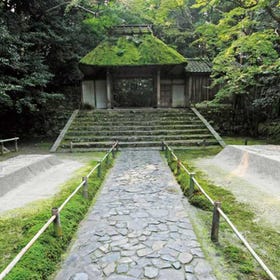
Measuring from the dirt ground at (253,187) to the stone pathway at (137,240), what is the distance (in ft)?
3.99

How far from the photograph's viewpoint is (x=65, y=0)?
48.0ft

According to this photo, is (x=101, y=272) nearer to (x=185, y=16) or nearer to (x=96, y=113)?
(x=96, y=113)

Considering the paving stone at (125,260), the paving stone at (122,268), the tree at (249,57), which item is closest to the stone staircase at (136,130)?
the tree at (249,57)

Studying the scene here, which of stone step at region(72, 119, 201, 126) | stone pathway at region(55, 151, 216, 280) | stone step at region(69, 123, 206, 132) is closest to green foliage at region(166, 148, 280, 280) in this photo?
stone pathway at region(55, 151, 216, 280)

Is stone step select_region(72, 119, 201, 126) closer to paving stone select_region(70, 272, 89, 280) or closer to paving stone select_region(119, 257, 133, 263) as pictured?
paving stone select_region(119, 257, 133, 263)

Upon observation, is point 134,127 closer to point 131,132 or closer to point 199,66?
point 131,132

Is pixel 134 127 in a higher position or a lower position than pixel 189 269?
higher

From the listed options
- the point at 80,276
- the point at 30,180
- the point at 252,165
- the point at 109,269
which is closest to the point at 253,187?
the point at 252,165

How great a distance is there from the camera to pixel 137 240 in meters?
3.24

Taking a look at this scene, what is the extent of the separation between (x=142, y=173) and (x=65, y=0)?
13.5m

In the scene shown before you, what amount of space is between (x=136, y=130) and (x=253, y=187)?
736cm

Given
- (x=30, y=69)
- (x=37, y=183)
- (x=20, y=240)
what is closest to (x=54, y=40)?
(x=30, y=69)

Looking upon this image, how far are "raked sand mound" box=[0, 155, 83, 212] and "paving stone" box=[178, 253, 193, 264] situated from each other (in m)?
3.08

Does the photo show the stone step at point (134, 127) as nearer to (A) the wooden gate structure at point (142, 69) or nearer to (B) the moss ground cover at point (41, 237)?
(A) the wooden gate structure at point (142, 69)
